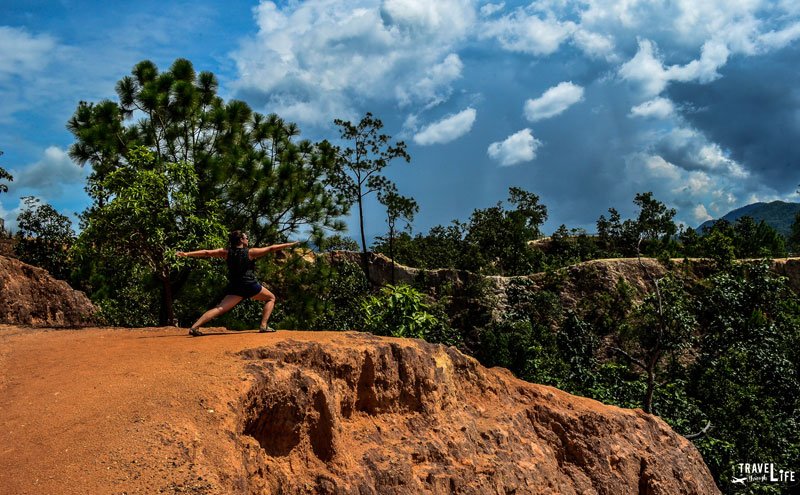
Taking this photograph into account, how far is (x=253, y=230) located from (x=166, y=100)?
12.2 ft

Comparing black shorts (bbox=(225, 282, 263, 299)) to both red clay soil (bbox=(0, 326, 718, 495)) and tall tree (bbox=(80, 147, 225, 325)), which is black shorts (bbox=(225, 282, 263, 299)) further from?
tall tree (bbox=(80, 147, 225, 325))

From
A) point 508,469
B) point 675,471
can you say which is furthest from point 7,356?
point 675,471

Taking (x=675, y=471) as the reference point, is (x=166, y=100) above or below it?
above

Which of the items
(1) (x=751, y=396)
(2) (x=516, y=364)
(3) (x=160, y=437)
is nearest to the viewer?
(3) (x=160, y=437)

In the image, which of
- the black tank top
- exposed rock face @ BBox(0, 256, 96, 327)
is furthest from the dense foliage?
the black tank top

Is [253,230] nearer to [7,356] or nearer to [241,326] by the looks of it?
[241,326]

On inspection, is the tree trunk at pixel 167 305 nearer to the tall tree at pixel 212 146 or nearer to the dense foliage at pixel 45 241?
the tall tree at pixel 212 146

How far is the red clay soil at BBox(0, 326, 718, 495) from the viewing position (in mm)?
4320

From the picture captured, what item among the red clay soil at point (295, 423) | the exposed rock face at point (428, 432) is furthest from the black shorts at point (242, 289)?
the exposed rock face at point (428, 432)

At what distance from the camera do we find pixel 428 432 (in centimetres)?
720

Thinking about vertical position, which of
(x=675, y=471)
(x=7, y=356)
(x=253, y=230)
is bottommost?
(x=675, y=471)

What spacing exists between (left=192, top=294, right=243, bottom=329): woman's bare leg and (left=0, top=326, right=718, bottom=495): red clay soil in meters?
0.31

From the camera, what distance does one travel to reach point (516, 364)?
25.7 m

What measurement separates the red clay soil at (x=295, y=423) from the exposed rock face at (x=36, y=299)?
7.93 m
